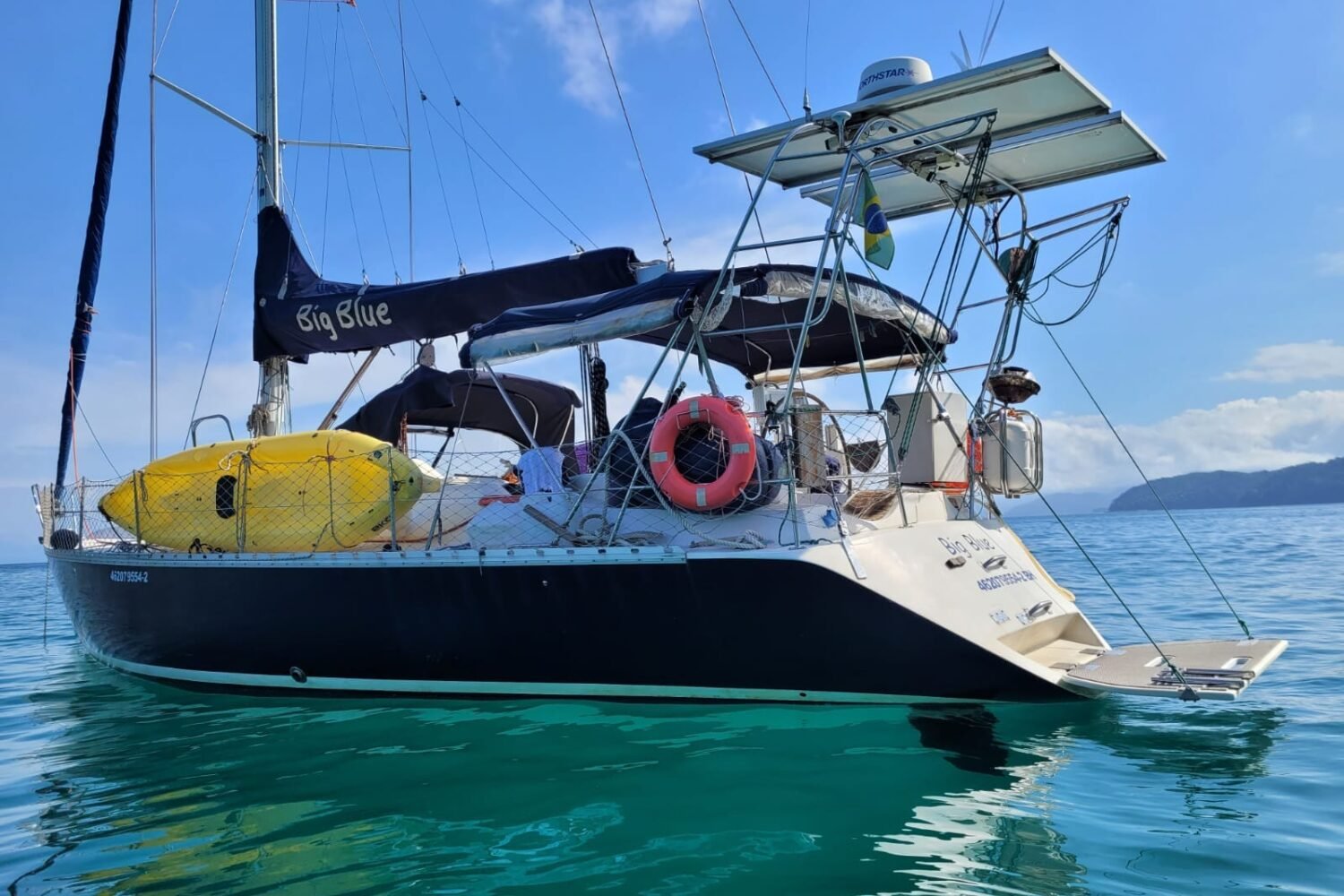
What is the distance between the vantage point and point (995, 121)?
6668mm

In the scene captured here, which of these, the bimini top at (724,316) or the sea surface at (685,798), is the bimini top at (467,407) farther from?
the sea surface at (685,798)

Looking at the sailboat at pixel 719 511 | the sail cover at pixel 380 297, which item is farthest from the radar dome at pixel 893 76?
the sail cover at pixel 380 297

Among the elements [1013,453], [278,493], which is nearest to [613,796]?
[1013,453]

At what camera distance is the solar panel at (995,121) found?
5754 mm

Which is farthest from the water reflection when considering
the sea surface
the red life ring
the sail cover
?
the sail cover

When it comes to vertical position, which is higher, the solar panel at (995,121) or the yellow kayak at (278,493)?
the solar panel at (995,121)

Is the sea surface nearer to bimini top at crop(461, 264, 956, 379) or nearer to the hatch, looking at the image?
the hatch

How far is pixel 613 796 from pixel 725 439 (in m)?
2.32

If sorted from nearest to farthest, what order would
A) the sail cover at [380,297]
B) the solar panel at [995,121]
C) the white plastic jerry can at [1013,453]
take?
the solar panel at [995,121]
the white plastic jerry can at [1013,453]
the sail cover at [380,297]

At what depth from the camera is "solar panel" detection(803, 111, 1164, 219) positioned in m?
6.84

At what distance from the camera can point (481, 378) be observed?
425 inches

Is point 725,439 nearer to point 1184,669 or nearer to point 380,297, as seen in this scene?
point 1184,669

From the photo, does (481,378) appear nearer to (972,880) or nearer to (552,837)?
(552,837)

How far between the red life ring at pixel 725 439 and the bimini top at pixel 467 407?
3.49 meters
